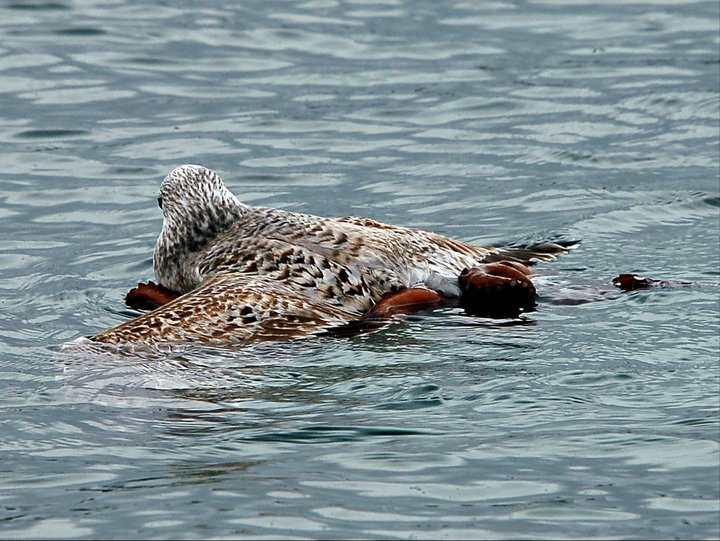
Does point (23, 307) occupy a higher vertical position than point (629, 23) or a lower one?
lower

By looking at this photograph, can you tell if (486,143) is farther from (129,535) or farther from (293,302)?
(129,535)

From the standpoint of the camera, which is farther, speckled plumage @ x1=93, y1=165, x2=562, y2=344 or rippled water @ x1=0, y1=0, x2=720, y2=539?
speckled plumage @ x1=93, y1=165, x2=562, y2=344

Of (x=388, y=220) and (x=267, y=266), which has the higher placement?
(x=267, y=266)

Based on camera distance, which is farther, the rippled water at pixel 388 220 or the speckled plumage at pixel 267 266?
the speckled plumage at pixel 267 266

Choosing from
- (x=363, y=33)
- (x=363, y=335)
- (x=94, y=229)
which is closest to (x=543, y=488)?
(x=363, y=335)

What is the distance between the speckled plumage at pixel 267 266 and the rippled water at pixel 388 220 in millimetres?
314

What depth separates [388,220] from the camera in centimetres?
1327

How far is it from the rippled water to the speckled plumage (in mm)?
314

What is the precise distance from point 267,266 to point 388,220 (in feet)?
10.7

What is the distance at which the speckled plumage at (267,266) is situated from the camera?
9.41 m

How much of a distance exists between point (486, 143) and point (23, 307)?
621 centimetres

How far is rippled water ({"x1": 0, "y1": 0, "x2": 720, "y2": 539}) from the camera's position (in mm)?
6871

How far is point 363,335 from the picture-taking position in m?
9.55

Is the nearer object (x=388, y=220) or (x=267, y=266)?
(x=267, y=266)
